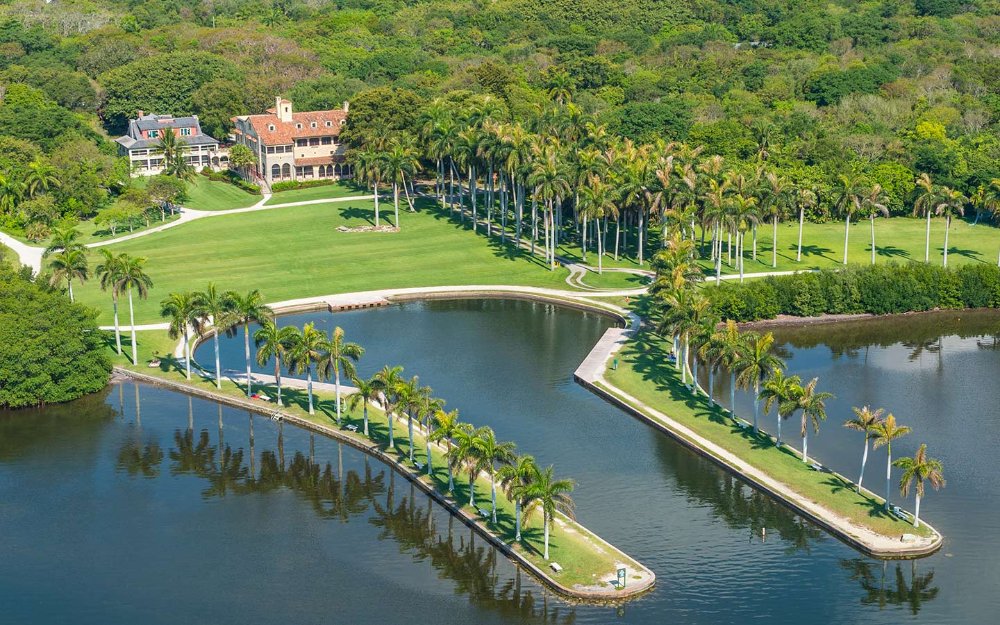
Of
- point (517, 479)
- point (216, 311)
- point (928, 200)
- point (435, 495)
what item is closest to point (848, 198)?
point (928, 200)

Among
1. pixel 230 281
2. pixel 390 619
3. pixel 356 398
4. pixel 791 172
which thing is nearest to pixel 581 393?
pixel 356 398

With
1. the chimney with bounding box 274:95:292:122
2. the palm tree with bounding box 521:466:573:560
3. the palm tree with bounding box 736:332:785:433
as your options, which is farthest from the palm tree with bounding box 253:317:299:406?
the chimney with bounding box 274:95:292:122

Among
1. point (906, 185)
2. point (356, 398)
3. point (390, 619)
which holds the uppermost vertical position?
point (906, 185)

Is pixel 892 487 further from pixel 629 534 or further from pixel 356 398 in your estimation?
pixel 356 398

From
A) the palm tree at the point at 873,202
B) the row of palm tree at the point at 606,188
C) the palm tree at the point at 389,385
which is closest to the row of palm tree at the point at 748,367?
the row of palm tree at the point at 606,188

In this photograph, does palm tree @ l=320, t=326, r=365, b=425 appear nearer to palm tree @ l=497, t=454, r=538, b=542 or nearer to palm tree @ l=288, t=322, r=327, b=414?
palm tree @ l=288, t=322, r=327, b=414

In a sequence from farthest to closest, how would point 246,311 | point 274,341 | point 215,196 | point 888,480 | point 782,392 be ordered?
point 215,196 → point 246,311 → point 274,341 → point 782,392 → point 888,480

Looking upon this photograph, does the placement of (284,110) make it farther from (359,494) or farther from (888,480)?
(888,480)
